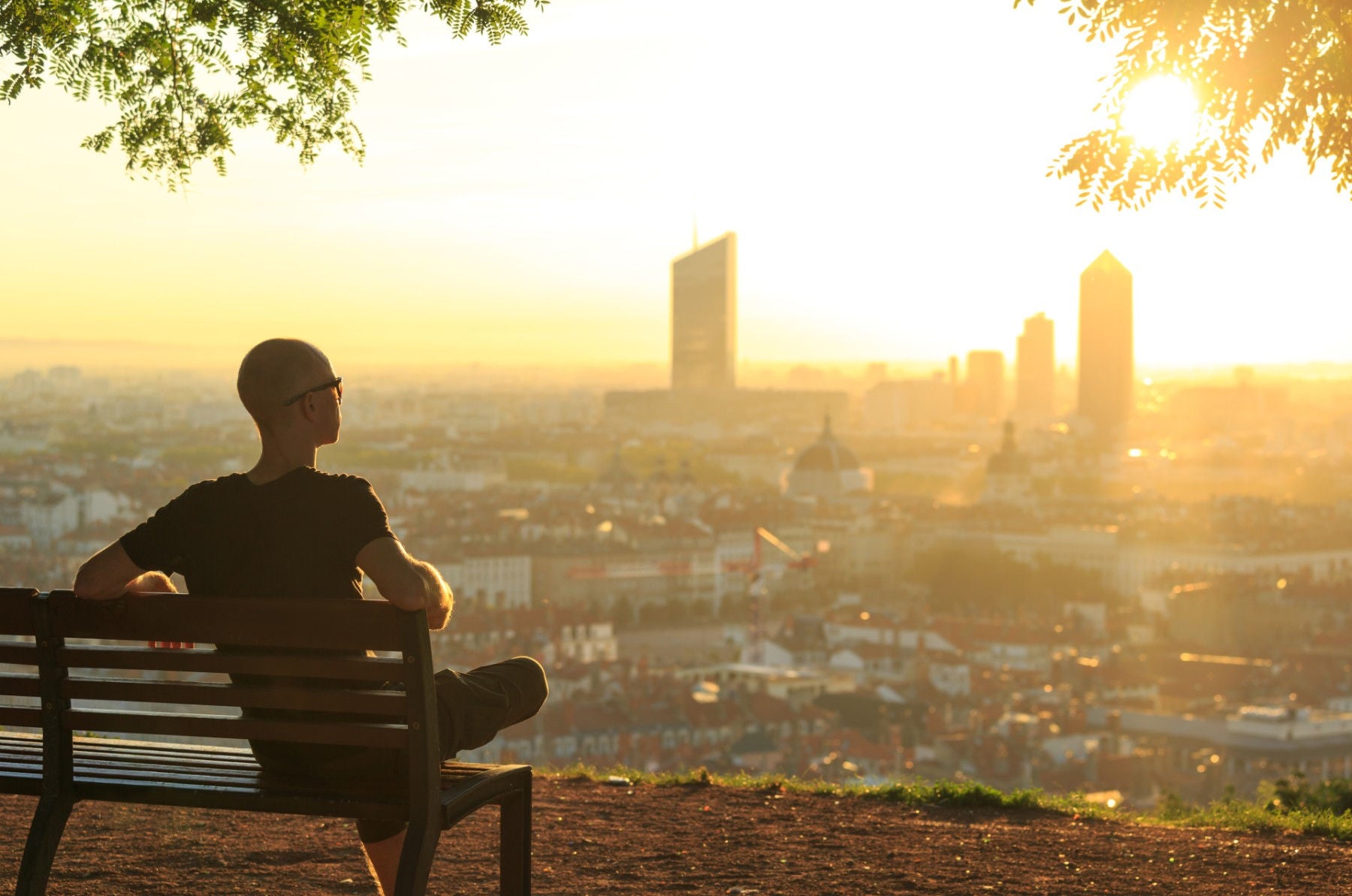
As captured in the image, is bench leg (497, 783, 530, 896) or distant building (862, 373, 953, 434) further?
distant building (862, 373, 953, 434)

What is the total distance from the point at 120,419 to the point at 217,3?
75100 millimetres

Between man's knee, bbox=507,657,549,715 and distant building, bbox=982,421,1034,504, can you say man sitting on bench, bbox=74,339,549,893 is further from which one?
distant building, bbox=982,421,1034,504

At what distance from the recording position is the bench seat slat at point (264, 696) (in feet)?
7.84

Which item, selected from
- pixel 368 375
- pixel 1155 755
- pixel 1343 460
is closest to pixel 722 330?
pixel 368 375

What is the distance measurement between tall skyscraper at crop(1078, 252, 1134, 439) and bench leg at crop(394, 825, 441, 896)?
7577 cm

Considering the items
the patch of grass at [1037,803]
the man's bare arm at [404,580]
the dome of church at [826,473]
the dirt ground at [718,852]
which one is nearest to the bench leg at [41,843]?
the man's bare arm at [404,580]

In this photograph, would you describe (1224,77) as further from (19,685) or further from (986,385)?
(986,385)

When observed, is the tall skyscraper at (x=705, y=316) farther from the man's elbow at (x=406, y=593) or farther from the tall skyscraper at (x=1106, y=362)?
the man's elbow at (x=406, y=593)

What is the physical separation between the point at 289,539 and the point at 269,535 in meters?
0.03

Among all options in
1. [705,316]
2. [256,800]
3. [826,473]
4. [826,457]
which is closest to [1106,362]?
[826,457]

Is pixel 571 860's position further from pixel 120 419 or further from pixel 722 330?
pixel 722 330

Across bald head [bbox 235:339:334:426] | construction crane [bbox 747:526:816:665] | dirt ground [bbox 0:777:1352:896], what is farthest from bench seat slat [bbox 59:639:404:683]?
construction crane [bbox 747:526:816:665]

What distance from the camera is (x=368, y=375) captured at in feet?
368

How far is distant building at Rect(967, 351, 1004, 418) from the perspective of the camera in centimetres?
14662
